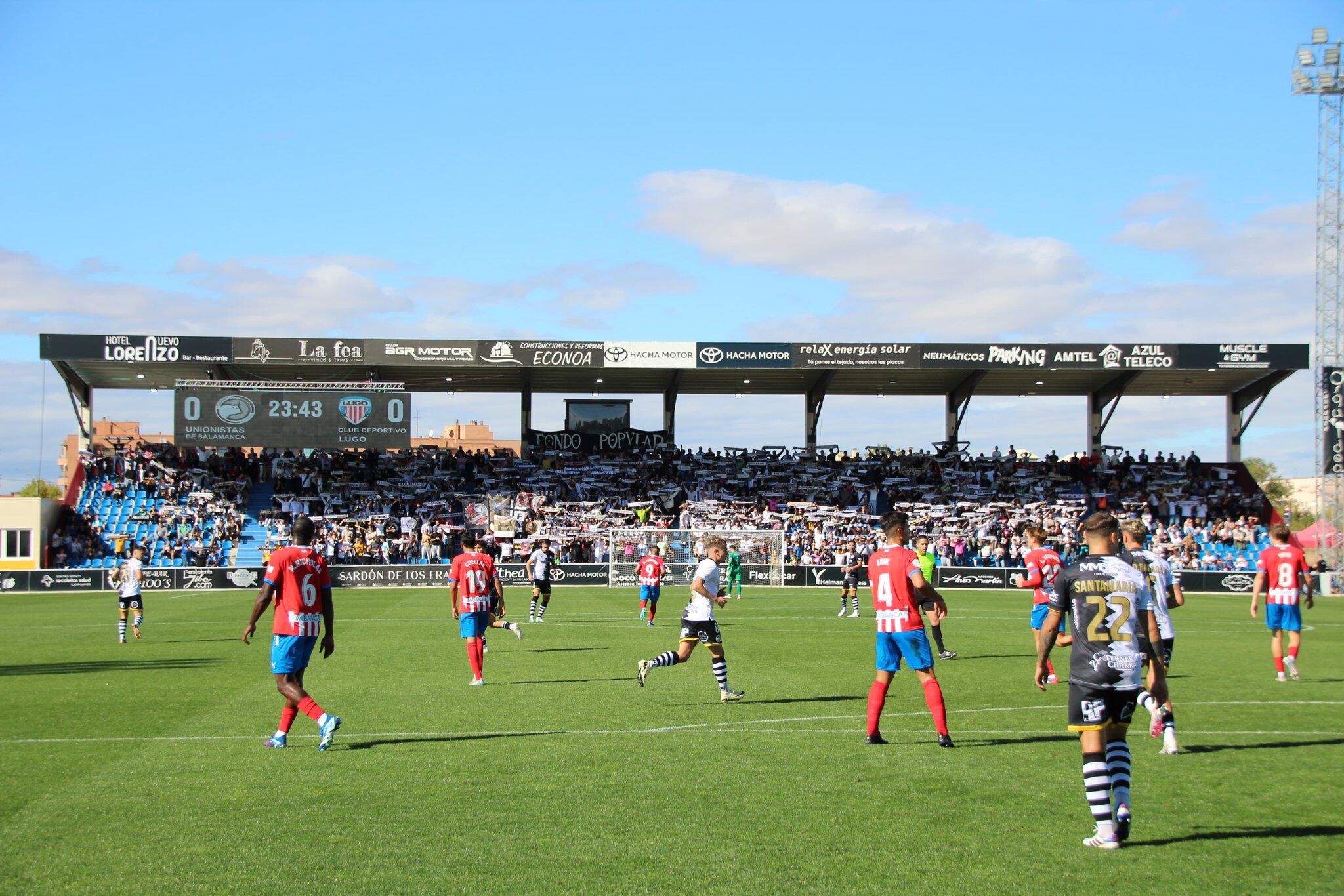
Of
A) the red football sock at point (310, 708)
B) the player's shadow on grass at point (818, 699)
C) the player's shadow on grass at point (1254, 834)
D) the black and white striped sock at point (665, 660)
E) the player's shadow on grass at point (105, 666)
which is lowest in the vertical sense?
the player's shadow on grass at point (105, 666)

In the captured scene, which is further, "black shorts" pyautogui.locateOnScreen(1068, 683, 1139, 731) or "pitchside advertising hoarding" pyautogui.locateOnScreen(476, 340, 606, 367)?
"pitchside advertising hoarding" pyautogui.locateOnScreen(476, 340, 606, 367)

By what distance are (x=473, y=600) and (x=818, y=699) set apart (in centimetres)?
493

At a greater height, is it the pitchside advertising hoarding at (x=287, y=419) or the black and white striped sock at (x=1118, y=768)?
the pitchside advertising hoarding at (x=287, y=419)

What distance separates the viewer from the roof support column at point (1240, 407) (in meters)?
57.1

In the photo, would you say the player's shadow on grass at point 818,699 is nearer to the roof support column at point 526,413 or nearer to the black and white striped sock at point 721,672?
the black and white striped sock at point 721,672

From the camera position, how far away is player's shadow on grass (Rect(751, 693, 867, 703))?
1358 cm

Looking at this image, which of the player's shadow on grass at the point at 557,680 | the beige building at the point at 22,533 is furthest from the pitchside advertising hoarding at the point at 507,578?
the player's shadow on grass at the point at 557,680

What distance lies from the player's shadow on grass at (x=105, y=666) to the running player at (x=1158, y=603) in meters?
14.0

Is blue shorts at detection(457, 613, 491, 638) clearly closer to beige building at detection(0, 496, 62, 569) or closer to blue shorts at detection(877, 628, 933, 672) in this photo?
blue shorts at detection(877, 628, 933, 672)

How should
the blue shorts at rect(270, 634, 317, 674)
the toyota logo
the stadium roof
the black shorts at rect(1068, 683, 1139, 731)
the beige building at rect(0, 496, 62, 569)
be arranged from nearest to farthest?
the black shorts at rect(1068, 683, 1139, 731) < the blue shorts at rect(270, 634, 317, 674) < the toyota logo < the beige building at rect(0, 496, 62, 569) < the stadium roof

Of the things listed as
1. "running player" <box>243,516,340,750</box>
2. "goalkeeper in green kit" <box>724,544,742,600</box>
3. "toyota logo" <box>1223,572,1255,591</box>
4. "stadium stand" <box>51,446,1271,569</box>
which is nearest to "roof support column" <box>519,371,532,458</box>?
"stadium stand" <box>51,446,1271,569</box>

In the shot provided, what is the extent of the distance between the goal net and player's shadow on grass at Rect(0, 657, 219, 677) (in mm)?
28315

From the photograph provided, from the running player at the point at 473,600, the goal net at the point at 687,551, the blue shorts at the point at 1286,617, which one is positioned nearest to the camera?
the blue shorts at the point at 1286,617

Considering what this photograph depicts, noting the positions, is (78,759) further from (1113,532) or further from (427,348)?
(427,348)
